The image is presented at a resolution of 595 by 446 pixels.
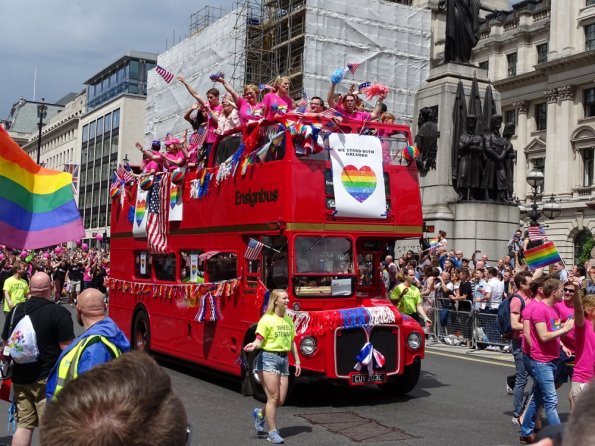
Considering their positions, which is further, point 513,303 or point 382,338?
point 382,338

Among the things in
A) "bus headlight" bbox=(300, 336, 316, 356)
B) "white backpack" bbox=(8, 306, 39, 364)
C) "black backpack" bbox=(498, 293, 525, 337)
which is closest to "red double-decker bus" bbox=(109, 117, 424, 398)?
"bus headlight" bbox=(300, 336, 316, 356)

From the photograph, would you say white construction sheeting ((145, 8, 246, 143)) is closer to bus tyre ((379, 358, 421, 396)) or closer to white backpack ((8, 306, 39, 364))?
bus tyre ((379, 358, 421, 396))

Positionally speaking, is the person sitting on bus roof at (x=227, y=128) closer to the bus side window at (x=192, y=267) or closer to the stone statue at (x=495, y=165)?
the bus side window at (x=192, y=267)

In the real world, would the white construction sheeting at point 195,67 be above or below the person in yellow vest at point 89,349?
above

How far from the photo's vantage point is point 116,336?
5.62 m

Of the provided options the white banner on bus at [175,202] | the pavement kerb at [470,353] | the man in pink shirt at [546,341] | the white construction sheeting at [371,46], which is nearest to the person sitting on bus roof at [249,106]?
the white banner on bus at [175,202]

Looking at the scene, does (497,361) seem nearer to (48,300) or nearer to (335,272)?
(335,272)

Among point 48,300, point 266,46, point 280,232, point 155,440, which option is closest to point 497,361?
point 280,232

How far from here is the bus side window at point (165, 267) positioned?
46.2 feet

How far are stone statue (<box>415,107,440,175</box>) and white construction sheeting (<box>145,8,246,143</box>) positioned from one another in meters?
23.3

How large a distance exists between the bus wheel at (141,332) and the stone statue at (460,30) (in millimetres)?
15151

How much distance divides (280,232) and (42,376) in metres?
4.49

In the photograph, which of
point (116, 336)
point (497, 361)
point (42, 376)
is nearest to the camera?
point (116, 336)

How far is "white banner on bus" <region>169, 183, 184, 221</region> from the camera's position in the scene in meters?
13.8
